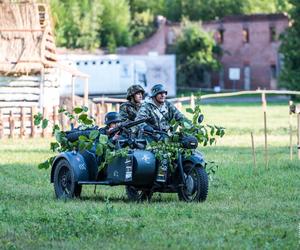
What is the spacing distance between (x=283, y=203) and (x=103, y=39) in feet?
272

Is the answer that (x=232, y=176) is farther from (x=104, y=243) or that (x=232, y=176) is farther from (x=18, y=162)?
(x=104, y=243)

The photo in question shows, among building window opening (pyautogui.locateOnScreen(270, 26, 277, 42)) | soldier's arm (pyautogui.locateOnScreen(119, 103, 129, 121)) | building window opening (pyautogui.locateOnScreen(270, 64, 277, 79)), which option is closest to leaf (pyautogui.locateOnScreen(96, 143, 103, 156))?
soldier's arm (pyautogui.locateOnScreen(119, 103, 129, 121))

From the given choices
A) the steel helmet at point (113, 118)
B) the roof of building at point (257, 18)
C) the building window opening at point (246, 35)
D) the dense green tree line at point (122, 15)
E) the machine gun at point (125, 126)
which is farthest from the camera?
the dense green tree line at point (122, 15)

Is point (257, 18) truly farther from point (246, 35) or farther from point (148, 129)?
point (148, 129)

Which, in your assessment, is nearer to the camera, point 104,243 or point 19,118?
point 104,243

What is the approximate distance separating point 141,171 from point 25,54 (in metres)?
23.6

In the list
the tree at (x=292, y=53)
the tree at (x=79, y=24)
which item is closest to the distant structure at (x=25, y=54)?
the tree at (x=292, y=53)

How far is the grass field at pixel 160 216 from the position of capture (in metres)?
12.5

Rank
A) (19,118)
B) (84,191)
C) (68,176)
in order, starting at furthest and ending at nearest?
(19,118)
(84,191)
(68,176)

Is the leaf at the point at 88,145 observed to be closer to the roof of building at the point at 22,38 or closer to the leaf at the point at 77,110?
the leaf at the point at 77,110

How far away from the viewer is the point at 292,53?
238ft

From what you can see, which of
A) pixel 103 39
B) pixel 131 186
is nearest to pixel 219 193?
pixel 131 186

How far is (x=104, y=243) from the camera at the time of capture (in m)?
12.4

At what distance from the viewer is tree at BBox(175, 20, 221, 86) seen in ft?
289
